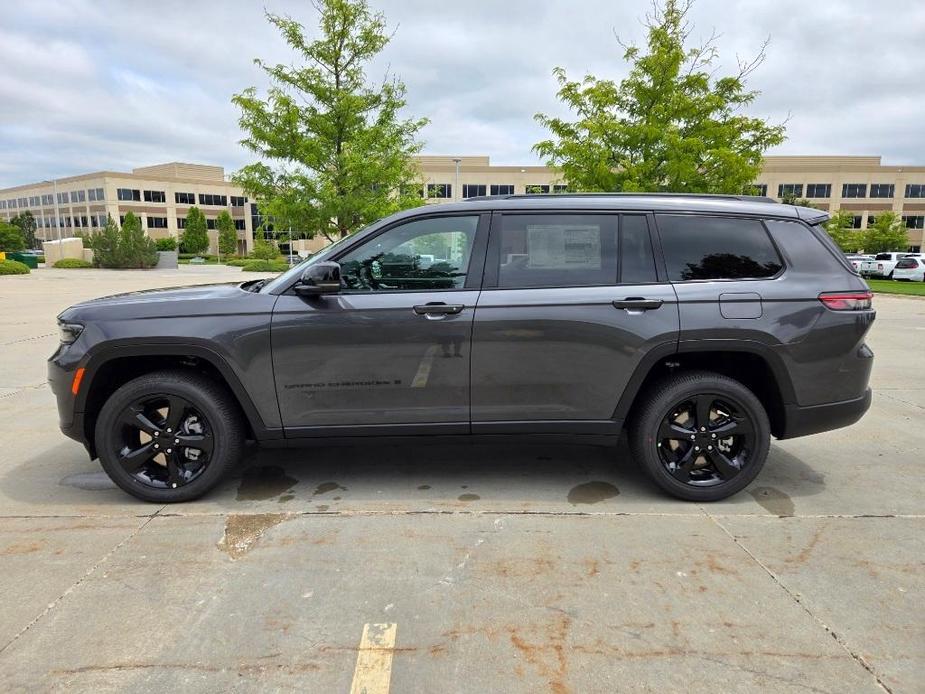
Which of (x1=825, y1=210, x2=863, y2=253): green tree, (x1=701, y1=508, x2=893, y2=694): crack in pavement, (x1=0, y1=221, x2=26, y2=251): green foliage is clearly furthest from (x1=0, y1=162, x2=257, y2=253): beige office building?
(x1=701, y1=508, x2=893, y2=694): crack in pavement

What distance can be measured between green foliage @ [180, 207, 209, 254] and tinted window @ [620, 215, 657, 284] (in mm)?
80678

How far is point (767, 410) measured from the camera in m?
3.79

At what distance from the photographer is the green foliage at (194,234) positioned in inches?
2953

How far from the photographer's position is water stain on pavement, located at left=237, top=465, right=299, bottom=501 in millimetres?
3830

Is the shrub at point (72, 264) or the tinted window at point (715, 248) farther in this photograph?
the shrub at point (72, 264)

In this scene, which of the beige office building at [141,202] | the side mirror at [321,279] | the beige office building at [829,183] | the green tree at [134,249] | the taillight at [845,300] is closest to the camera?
the side mirror at [321,279]

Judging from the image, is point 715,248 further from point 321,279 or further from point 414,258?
point 321,279

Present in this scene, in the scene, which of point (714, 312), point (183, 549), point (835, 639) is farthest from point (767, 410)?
point (183, 549)

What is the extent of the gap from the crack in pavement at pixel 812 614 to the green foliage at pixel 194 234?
81.6m

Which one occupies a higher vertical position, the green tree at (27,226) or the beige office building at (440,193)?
the beige office building at (440,193)

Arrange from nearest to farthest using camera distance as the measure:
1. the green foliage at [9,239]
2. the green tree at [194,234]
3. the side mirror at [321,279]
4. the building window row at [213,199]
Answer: the side mirror at [321,279], the green foliage at [9,239], the green tree at [194,234], the building window row at [213,199]

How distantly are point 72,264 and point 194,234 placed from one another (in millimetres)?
30163

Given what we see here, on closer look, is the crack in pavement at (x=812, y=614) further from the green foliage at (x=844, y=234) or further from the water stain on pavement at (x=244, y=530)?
the green foliage at (x=844, y=234)

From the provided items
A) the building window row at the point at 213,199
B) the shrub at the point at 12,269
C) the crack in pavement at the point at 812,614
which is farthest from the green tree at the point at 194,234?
the crack in pavement at the point at 812,614
